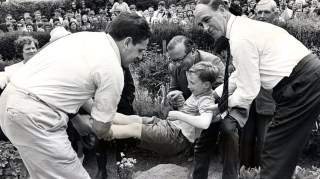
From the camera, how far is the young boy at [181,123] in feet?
12.5

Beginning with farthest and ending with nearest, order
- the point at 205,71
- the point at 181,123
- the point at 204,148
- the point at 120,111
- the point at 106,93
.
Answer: the point at 120,111
the point at 181,123
the point at 204,148
the point at 205,71
the point at 106,93

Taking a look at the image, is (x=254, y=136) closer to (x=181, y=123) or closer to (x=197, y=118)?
(x=181, y=123)

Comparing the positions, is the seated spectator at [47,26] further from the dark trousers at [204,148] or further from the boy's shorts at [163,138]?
the dark trousers at [204,148]

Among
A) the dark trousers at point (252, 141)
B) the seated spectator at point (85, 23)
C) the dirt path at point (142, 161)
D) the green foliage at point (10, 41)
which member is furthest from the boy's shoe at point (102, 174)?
the seated spectator at point (85, 23)

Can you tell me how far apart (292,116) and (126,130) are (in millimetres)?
1329

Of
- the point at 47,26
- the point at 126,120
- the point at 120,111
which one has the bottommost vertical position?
the point at 47,26

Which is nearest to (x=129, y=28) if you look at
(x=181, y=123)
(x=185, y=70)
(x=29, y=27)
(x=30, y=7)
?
(x=181, y=123)

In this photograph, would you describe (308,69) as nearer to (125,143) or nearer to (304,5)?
(125,143)

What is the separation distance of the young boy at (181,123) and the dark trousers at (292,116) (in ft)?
1.82

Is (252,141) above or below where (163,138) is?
below

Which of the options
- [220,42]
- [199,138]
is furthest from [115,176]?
[220,42]

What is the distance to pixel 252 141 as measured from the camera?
4816 mm

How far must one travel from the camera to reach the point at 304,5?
12.5m

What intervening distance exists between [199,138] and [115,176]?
53.0 inches
